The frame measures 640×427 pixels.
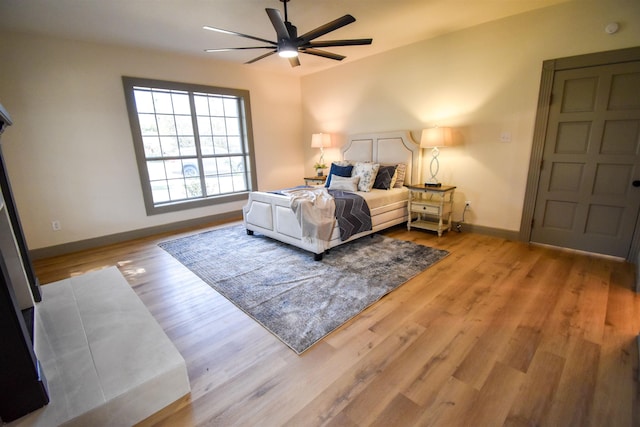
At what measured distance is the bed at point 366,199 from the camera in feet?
10.9

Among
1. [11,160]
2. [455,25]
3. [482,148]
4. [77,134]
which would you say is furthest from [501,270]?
[11,160]

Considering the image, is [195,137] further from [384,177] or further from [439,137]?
[439,137]

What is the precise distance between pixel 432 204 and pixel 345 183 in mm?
1266

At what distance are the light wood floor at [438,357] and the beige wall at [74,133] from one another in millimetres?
1861

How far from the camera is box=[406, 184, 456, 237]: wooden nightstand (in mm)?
3814

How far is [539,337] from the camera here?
6.15 ft

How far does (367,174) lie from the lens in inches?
167

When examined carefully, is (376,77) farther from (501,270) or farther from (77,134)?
(77,134)

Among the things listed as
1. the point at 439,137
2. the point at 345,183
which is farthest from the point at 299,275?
the point at 439,137

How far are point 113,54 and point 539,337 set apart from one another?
5473 millimetres

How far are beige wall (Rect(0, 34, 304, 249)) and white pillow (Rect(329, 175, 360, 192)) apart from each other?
8.59ft

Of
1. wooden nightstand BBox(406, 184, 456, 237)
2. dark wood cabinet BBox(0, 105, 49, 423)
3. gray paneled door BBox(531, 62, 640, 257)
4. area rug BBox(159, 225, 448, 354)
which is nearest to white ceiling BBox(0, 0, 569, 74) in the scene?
gray paneled door BBox(531, 62, 640, 257)

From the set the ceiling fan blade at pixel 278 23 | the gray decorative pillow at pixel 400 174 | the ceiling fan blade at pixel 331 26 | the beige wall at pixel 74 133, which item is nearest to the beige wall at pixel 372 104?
the beige wall at pixel 74 133

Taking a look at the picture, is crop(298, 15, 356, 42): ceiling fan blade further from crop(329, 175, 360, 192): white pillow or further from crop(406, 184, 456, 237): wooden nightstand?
crop(406, 184, 456, 237): wooden nightstand
